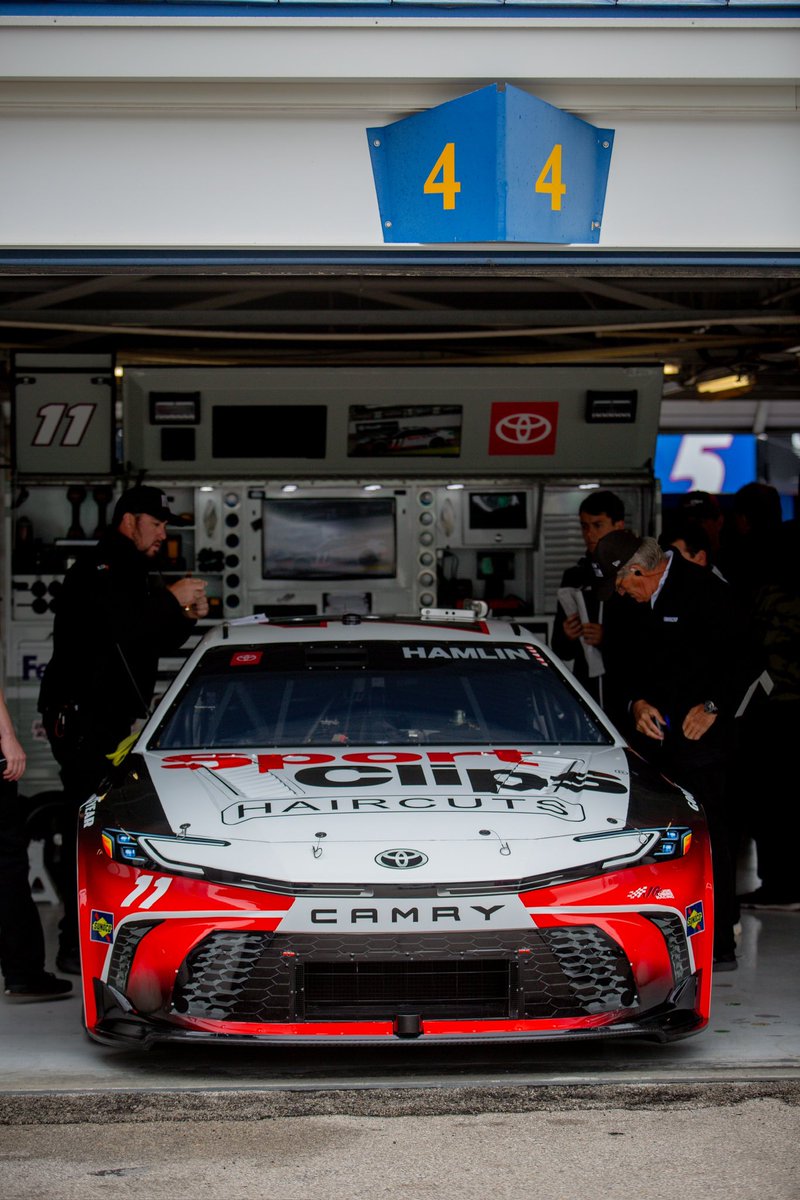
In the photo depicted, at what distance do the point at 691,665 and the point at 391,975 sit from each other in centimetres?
236

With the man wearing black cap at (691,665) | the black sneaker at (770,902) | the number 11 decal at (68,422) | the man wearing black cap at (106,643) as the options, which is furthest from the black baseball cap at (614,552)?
the number 11 decal at (68,422)

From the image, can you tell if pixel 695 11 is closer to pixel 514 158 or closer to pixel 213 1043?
pixel 514 158

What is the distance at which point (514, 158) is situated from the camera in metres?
5.35

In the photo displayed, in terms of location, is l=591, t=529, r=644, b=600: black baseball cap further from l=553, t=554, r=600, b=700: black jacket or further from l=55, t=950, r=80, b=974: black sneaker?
l=55, t=950, r=80, b=974: black sneaker

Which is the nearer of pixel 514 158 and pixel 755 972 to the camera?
pixel 514 158

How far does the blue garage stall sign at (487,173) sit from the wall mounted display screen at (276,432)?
4251mm

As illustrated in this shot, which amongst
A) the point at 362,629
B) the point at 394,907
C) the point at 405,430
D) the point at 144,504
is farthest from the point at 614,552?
the point at 405,430

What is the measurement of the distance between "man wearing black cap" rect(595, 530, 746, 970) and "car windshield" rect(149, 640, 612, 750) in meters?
0.55

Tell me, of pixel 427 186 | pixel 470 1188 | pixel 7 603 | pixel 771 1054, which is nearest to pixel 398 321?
pixel 7 603

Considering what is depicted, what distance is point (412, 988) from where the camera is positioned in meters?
4.22

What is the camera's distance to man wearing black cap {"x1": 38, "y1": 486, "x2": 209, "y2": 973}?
6.05m

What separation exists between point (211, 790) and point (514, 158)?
2423 mm

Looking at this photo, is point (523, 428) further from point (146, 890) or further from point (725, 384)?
point (146, 890)

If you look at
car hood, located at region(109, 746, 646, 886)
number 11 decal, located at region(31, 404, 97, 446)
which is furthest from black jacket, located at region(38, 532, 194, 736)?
number 11 decal, located at region(31, 404, 97, 446)
